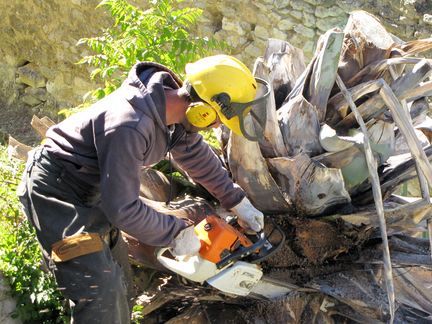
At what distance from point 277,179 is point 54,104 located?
6228 mm

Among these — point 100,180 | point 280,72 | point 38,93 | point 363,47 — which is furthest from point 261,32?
point 100,180

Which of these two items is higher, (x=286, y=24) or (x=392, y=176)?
(x=392, y=176)

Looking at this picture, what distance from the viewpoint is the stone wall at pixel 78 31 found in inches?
278

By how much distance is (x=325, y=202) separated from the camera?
11.0 ft

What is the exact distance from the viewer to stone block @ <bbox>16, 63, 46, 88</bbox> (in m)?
9.08

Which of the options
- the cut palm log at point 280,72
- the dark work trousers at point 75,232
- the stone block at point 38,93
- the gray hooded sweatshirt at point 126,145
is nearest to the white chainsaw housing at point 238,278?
the gray hooded sweatshirt at point 126,145

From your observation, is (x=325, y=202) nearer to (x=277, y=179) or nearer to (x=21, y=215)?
(x=277, y=179)

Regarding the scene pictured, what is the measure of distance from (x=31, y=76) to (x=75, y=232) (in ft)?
22.6

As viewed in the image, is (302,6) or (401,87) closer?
(401,87)

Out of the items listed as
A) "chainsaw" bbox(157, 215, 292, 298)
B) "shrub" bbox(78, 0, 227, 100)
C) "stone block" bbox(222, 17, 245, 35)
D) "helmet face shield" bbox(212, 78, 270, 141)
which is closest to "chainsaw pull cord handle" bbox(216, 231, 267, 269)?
"chainsaw" bbox(157, 215, 292, 298)

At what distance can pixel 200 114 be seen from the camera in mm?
2803

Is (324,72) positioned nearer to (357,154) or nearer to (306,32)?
(357,154)

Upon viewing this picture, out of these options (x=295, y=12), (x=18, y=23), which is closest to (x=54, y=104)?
(x=18, y=23)

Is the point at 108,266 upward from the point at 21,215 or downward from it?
upward
